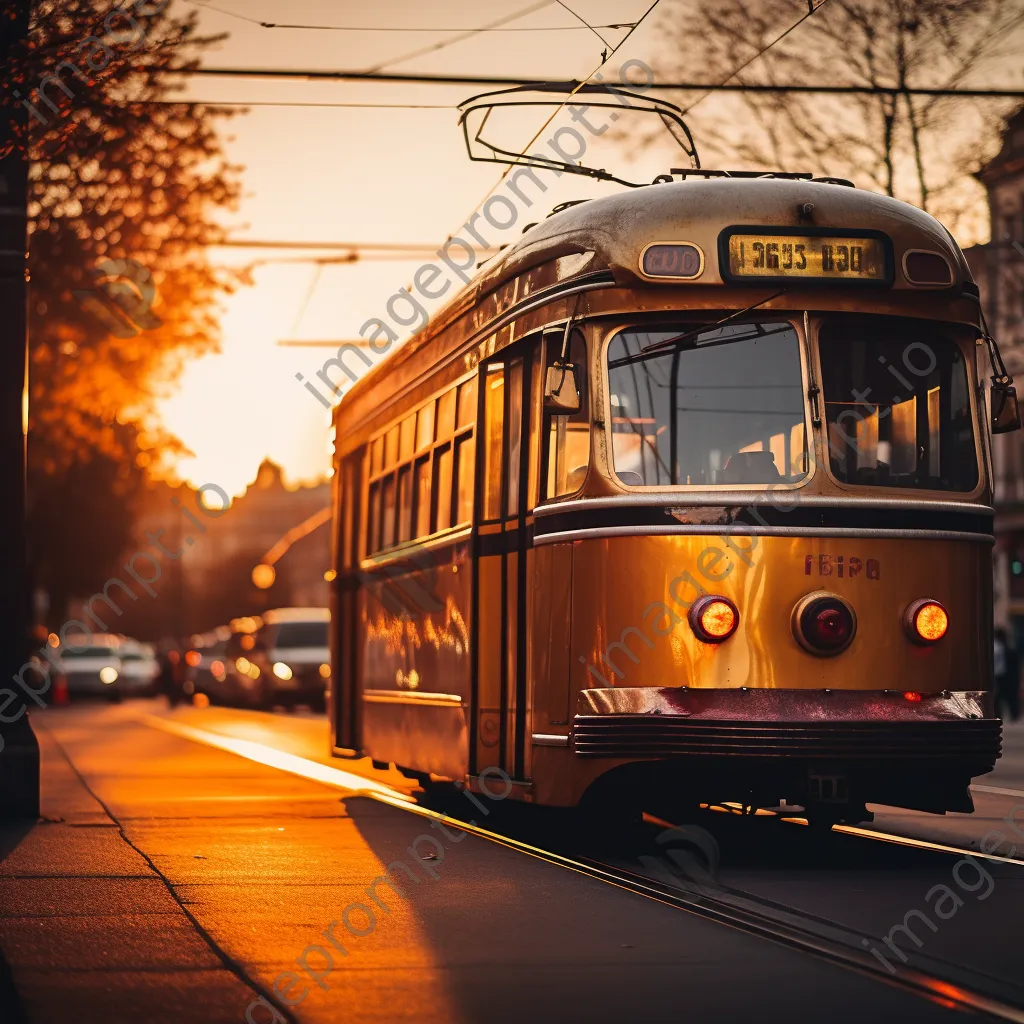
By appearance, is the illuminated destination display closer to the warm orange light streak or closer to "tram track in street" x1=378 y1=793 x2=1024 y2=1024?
A: "tram track in street" x1=378 y1=793 x2=1024 y2=1024

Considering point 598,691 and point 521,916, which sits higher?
point 598,691

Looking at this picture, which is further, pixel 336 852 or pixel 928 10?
pixel 928 10

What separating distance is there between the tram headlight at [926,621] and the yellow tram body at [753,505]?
0.05 feet

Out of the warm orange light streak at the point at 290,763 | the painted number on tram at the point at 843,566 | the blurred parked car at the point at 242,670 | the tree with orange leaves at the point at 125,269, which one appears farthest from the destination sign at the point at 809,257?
the blurred parked car at the point at 242,670

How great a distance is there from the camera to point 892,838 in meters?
11.7

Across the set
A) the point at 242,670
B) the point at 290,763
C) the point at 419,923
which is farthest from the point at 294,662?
the point at 419,923

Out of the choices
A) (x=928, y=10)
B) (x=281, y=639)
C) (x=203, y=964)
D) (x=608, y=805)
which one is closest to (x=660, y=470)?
Result: (x=608, y=805)

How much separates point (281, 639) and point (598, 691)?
29.8m

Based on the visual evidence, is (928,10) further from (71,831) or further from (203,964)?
(203,964)

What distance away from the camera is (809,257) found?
1006cm

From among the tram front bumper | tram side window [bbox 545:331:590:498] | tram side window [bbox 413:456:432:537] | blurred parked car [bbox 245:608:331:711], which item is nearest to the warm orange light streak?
tram side window [bbox 413:456:432:537]

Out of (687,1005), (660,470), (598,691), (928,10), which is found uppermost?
(928,10)

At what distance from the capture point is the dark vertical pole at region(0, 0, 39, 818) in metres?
13.0

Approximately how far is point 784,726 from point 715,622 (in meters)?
0.57
